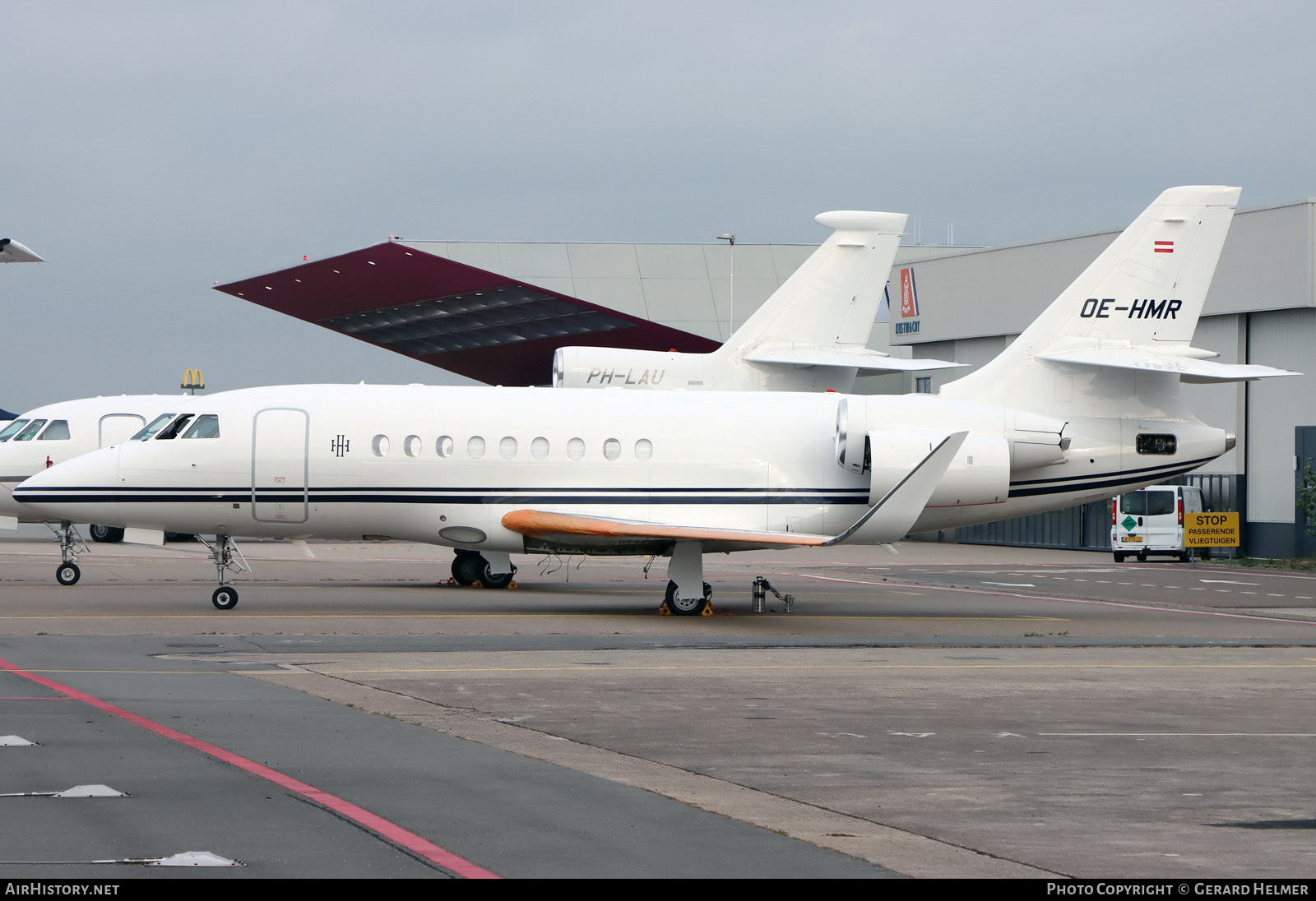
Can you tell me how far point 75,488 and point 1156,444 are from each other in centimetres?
1740

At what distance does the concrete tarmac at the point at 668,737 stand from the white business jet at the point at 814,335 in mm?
6564

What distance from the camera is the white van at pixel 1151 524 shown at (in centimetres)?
4347

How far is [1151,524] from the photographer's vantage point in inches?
1715

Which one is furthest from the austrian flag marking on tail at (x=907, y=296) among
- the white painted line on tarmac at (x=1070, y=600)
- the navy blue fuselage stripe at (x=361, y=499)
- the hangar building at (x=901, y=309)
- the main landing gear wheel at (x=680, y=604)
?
the main landing gear wheel at (x=680, y=604)

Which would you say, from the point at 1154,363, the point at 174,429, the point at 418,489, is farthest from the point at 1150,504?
the point at 174,429

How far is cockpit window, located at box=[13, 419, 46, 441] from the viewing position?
3108 centimetres

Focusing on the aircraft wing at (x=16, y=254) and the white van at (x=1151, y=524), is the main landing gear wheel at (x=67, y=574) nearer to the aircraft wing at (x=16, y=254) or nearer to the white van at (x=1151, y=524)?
the aircraft wing at (x=16, y=254)

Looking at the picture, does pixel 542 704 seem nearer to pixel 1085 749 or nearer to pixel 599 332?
pixel 1085 749

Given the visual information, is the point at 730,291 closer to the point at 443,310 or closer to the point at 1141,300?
the point at 443,310

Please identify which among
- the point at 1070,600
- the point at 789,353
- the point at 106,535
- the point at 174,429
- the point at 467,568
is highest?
the point at 789,353

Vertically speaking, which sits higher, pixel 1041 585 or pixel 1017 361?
pixel 1017 361

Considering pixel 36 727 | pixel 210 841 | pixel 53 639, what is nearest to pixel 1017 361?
pixel 53 639

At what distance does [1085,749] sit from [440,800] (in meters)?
5.11
